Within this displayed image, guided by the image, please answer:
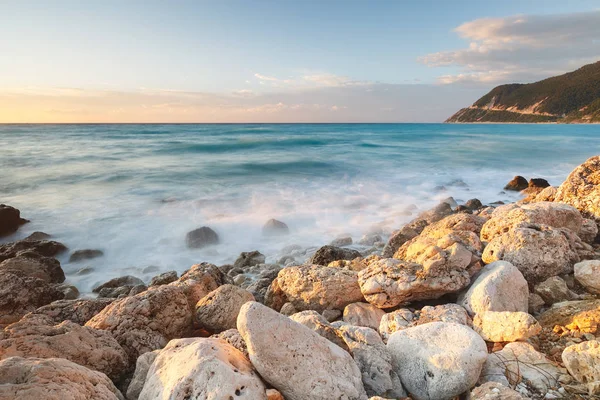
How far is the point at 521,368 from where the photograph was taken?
2.71m

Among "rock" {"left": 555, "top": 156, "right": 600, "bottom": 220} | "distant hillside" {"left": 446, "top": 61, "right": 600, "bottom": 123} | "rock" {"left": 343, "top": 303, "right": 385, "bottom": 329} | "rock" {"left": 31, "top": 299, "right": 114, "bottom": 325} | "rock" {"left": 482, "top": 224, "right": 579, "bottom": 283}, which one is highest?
"distant hillside" {"left": 446, "top": 61, "right": 600, "bottom": 123}

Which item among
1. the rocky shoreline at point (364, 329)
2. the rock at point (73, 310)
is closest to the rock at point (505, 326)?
the rocky shoreline at point (364, 329)

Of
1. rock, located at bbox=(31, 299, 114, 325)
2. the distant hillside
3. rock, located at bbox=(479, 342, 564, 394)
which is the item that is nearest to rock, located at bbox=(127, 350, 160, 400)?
rock, located at bbox=(31, 299, 114, 325)

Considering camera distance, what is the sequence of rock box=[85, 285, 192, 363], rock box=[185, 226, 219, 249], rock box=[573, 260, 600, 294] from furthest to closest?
rock box=[185, 226, 219, 249], rock box=[573, 260, 600, 294], rock box=[85, 285, 192, 363]

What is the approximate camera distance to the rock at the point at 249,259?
7.93m

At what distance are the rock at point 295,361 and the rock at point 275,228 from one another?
24.7 feet

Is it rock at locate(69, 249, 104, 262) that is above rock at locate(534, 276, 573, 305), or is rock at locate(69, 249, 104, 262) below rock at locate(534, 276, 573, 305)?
below

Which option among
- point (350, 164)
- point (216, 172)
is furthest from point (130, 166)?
point (350, 164)

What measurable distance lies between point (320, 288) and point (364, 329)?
1.36 metres

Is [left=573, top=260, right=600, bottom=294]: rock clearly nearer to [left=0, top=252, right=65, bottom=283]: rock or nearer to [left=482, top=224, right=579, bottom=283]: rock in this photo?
[left=482, top=224, right=579, bottom=283]: rock

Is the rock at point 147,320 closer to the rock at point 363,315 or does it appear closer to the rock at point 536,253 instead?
the rock at point 363,315

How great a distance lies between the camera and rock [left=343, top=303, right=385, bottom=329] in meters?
3.92

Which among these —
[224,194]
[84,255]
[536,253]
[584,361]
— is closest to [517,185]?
[224,194]

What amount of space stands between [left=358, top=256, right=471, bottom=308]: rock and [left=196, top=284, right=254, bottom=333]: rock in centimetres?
149
